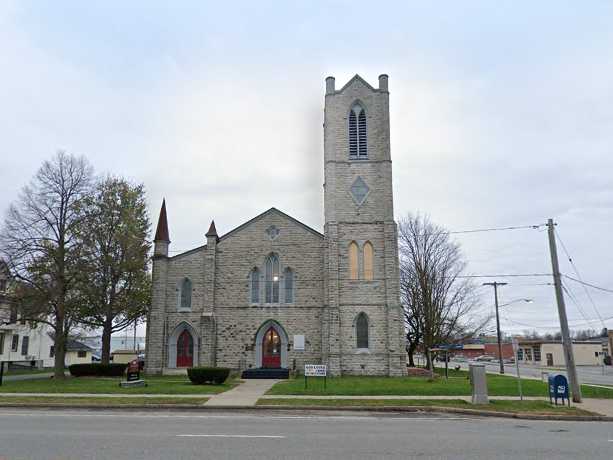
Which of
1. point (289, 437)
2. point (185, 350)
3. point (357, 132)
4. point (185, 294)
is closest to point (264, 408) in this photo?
point (289, 437)

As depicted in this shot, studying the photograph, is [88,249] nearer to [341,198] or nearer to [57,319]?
[57,319]

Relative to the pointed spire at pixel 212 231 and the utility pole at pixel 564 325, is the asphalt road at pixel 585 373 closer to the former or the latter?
the utility pole at pixel 564 325

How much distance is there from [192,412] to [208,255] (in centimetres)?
1779

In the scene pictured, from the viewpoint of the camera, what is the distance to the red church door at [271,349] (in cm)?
3133

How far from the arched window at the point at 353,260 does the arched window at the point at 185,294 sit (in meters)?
10.3

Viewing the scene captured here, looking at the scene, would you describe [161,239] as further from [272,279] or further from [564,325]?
[564,325]

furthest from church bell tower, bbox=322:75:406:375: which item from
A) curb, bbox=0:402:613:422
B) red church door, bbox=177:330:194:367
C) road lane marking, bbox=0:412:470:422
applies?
road lane marking, bbox=0:412:470:422

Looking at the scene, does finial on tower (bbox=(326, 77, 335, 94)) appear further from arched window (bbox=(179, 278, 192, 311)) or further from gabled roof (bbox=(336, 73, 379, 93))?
arched window (bbox=(179, 278, 192, 311))

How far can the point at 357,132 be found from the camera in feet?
111

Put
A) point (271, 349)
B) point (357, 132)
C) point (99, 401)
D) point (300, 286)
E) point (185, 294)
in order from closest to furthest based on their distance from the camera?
point (99, 401)
point (271, 349)
point (300, 286)
point (185, 294)
point (357, 132)

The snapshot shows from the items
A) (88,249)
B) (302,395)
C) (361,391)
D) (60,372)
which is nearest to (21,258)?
(88,249)

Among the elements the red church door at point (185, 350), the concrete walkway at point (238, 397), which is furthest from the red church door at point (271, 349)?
the concrete walkway at point (238, 397)

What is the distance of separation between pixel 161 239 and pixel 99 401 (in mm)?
17261

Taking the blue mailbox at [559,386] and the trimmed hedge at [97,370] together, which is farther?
the trimmed hedge at [97,370]
